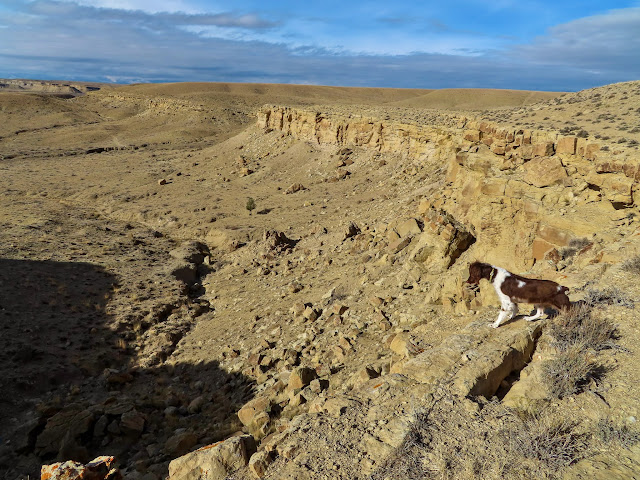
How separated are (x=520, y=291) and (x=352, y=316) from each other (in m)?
4.20

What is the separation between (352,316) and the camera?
898cm

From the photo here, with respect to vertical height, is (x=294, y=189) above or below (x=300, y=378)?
above

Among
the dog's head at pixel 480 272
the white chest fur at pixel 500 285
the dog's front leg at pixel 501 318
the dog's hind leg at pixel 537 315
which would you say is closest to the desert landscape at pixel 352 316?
the dog's hind leg at pixel 537 315

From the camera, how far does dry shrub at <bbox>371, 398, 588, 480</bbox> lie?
Answer: 334cm

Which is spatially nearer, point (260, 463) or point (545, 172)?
point (260, 463)

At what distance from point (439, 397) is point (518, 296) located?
198cm

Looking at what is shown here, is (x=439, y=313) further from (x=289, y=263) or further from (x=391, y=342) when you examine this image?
(x=289, y=263)

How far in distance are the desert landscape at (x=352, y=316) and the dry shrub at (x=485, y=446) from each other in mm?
19

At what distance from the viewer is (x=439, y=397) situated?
167 inches

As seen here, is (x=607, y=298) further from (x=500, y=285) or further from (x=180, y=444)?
(x=180, y=444)

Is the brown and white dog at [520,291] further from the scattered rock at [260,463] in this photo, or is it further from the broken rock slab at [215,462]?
the broken rock slab at [215,462]

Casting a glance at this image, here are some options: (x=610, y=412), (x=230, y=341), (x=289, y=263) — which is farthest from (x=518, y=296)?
(x=289, y=263)

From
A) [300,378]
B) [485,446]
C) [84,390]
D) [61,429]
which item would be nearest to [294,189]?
[84,390]

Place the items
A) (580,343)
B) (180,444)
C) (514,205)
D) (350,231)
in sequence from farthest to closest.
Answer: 1. (350,231)
2. (514,205)
3. (180,444)
4. (580,343)
